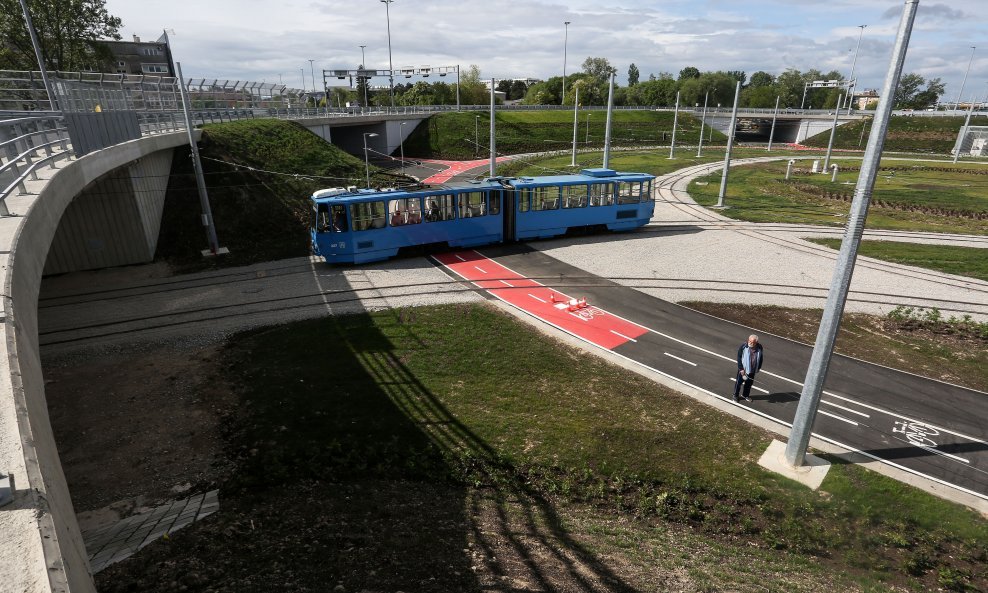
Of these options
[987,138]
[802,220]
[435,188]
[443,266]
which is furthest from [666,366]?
[987,138]

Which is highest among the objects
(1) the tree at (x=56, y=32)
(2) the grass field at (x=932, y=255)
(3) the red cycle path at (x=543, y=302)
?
(1) the tree at (x=56, y=32)

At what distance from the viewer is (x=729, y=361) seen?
613 inches

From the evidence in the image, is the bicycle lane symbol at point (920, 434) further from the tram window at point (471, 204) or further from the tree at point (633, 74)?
the tree at point (633, 74)

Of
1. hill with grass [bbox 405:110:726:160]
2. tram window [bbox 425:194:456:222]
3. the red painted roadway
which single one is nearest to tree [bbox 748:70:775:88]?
hill with grass [bbox 405:110:726:160]

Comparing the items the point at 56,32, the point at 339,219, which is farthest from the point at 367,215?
the point at 56,32

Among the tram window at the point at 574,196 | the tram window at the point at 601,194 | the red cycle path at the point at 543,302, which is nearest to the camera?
the red cycle path at the point at 543,302

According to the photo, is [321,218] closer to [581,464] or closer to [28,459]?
[581,464]

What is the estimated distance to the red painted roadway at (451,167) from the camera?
50406 mm

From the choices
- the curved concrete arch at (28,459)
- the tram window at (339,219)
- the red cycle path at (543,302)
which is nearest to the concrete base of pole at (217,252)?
the tram window at (339,219)

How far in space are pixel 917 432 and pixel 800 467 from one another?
368 centimetres

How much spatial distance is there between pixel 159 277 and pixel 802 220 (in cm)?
3669

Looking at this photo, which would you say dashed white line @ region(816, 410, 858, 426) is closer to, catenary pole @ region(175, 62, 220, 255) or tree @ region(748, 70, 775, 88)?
catenary pole @ region(175, 62, 220, 255)

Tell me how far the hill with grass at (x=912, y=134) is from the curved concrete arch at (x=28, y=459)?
102218mm

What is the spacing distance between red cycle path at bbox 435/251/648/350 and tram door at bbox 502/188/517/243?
2479 millimetres
